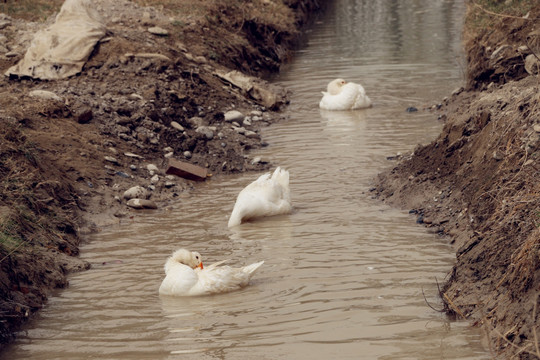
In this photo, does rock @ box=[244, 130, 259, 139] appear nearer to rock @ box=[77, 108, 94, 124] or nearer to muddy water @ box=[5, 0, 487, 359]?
muddy water @ box=[5, 0, 487, 359]

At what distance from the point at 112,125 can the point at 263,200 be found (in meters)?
3.74

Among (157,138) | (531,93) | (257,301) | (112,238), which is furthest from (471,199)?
(157,138)

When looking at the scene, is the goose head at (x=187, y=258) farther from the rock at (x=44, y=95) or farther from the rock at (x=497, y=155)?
the rock at (x=44, y=95)

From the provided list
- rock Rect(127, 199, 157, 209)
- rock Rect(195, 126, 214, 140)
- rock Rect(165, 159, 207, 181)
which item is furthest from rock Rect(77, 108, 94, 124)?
rock Rect(127, 199, 157, 209)

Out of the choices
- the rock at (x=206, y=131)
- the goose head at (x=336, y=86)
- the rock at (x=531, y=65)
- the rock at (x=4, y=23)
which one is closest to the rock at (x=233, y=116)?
the rock at (x=206, y=131)

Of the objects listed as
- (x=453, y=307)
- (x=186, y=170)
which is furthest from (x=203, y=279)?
(x=186, y=170)

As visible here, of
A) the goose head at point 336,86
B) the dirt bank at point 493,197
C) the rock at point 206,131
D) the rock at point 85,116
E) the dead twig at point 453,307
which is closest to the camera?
the dirt bank at point 493,197

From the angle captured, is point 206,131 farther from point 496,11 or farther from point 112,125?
point 496,11

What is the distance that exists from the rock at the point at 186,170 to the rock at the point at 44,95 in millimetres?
2164

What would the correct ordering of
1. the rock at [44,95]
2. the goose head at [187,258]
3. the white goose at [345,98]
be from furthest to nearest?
the white goose at [345,98] → the rock at [44,95] → the goose head at [187,258]

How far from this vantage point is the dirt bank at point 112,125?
8.76m

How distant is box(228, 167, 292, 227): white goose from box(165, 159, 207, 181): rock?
5.43 feet

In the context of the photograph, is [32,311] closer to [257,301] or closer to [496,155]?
[257,301]

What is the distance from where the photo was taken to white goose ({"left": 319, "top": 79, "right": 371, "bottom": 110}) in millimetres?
16250
